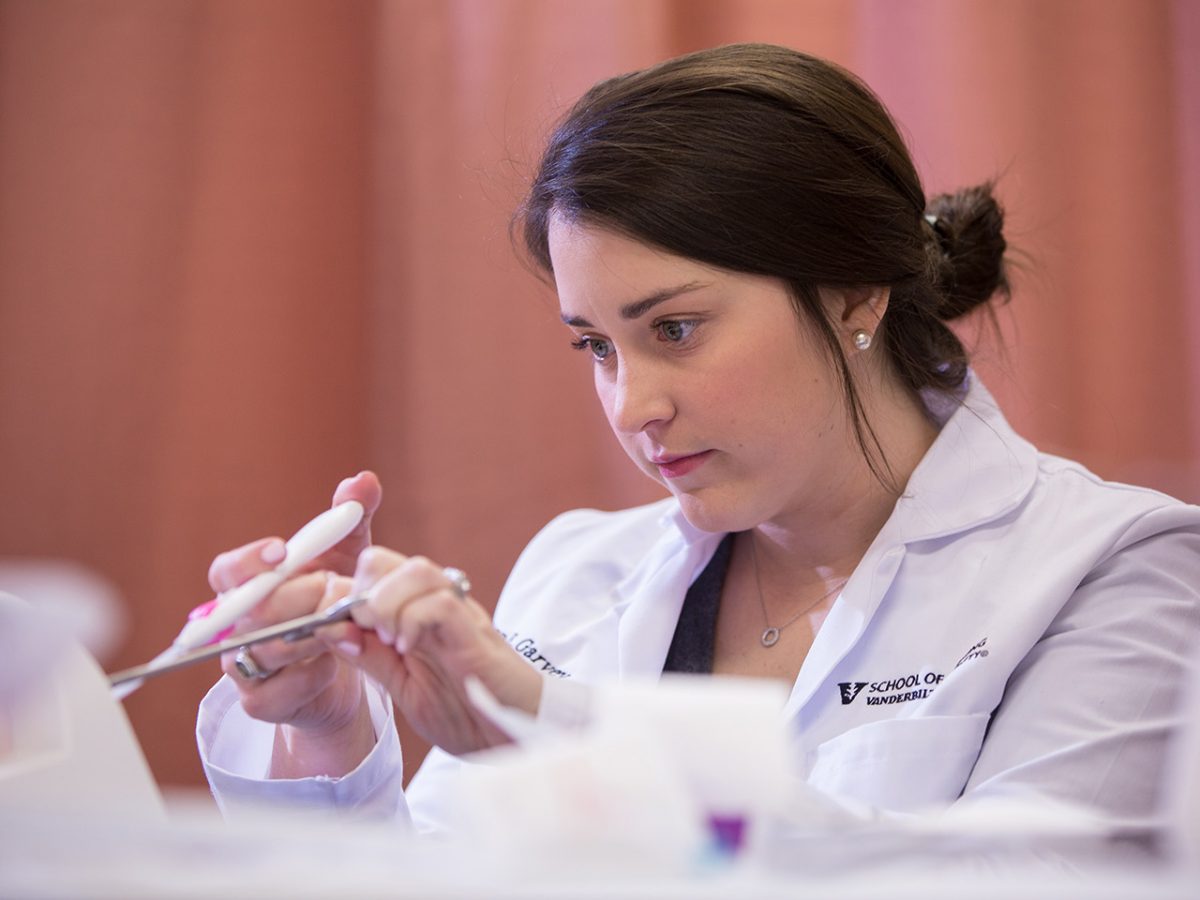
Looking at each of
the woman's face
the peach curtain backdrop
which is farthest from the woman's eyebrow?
the peach curtain backdrop

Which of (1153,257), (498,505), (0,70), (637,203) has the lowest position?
(498,505)

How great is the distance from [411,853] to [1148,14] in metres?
1.43

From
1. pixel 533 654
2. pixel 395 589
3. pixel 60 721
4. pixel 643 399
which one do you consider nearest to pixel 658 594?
pixel 533 654

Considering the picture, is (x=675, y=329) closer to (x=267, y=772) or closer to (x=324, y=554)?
(x=324, y=554)

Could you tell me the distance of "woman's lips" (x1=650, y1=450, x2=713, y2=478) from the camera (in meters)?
0.96

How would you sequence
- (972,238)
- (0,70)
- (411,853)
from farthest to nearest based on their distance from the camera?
(0,70)
(972,238)
(411,853)

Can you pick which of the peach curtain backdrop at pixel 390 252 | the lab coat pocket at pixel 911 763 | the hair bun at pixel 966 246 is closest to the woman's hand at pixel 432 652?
the lab coat pocket at pixel 911 763

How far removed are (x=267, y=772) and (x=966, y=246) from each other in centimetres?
75

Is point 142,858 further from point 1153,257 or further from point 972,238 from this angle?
point 1153,257

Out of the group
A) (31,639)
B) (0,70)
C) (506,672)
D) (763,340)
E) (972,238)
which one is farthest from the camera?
(0,70)

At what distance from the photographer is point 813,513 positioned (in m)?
1.08

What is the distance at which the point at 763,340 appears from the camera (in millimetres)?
929

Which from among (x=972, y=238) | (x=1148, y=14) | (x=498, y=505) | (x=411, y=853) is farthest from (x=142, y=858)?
(x=1148, y=14)

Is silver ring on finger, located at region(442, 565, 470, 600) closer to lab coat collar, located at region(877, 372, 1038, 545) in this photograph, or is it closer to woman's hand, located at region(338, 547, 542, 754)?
woman's hand, located at region(338, 547, 542, 754)
